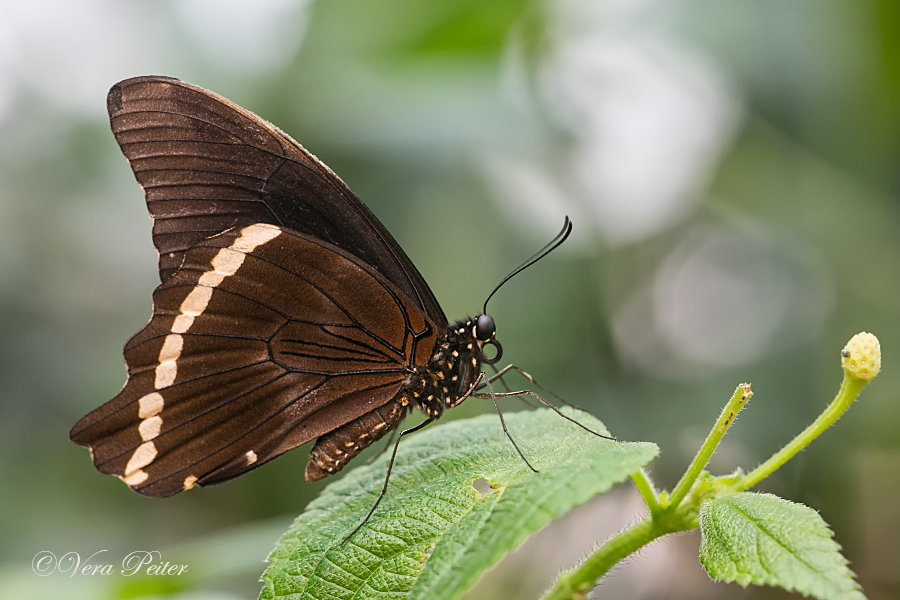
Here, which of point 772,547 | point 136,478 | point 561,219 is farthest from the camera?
point 561,219

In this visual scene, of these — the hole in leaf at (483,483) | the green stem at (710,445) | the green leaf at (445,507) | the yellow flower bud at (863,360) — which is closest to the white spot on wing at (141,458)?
the green leaf at (445,507)

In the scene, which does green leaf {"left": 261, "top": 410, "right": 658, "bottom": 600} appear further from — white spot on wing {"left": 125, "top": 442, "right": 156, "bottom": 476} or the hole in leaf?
white spot on wing {"left": 125, "top": 442, "right": 156, "bottom": 476}

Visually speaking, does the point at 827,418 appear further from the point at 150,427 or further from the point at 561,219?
the point at 561,219

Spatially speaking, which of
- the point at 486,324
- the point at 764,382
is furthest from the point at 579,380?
the point at 486,324

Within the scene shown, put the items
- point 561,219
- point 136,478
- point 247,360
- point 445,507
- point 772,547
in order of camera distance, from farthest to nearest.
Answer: point 561,219
point 247,360
point 136,478
point 445,507
point 772,547

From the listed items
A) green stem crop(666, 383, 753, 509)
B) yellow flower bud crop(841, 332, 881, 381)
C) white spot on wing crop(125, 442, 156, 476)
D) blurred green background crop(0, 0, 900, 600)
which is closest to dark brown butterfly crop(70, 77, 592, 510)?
white spot on wing crop(125, 442, 156, 476)

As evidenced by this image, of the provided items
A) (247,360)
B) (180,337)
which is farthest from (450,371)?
(180,337)

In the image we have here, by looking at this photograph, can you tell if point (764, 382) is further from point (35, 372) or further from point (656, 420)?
point (35, 372)
